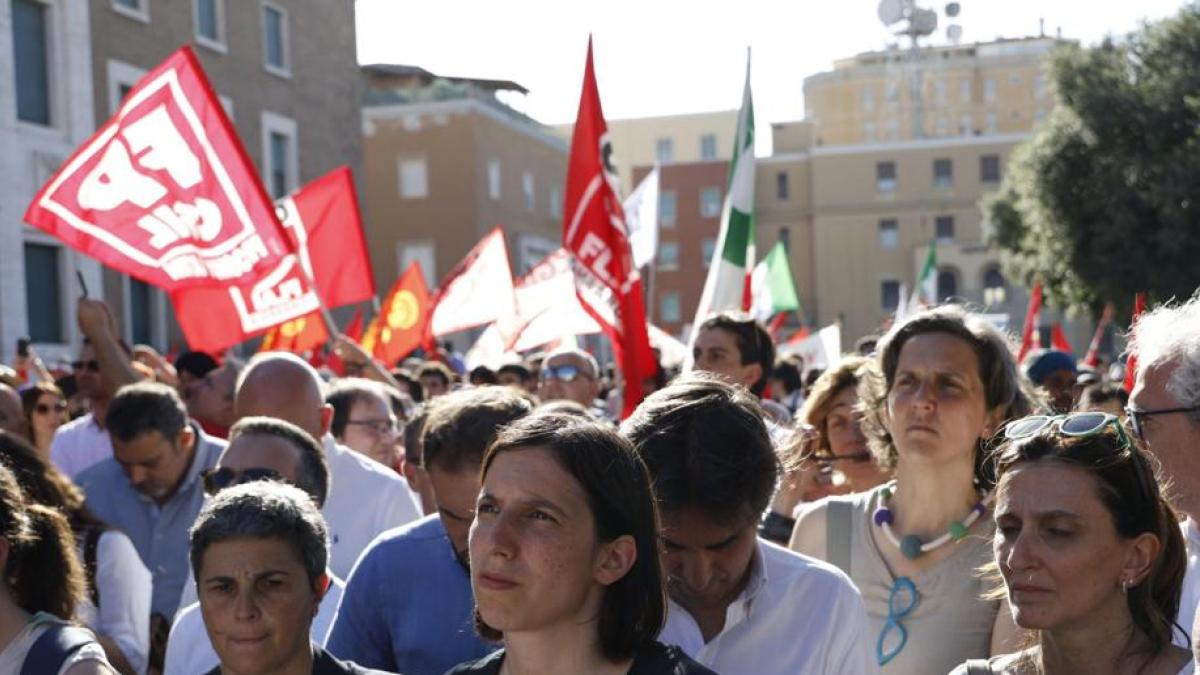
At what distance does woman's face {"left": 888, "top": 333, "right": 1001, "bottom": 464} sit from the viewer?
150 inches

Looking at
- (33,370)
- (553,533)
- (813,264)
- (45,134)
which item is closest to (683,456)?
(553,533)

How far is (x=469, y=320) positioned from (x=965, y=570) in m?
10.5

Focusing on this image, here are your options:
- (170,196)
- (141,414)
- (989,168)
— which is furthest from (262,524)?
(989,168)

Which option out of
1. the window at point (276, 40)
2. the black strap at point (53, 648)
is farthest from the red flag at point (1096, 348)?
the window at point (276, 40)

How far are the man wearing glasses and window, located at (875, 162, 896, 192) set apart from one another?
6250 cm

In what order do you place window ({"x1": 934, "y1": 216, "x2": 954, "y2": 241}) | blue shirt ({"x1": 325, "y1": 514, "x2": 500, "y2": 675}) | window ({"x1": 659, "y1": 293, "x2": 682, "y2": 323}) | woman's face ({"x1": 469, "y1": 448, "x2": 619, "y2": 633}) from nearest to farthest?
woman's face ({"x1": 469, "y1": 448, "x2": 619, "y2": 633}) < blue shirt ({"x1": 325, "y1": 514, "x2": 500, "y2": 675}) < window ({"x1": 934, "y1": 216, "x2": 954, "y2": 241}) < window ({"x1": 659, "y1": 293, "x2": 682, "y2": 323})

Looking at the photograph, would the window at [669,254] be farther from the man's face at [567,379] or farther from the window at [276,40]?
the man's face at [567,379]

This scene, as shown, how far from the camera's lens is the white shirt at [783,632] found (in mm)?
2947

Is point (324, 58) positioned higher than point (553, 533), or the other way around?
point (324, 58)

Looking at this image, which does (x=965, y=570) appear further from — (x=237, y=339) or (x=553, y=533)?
(x=237, y=339)

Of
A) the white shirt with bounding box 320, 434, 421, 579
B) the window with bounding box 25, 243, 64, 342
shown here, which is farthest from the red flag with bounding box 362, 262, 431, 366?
the white shirt with bounding box 320, 434, 421, 579

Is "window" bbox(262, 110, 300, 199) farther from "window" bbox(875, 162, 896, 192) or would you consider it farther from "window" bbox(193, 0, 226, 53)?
"window" bbox(875, 162, 896, 192)

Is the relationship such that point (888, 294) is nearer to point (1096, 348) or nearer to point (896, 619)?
point (1096, 348)

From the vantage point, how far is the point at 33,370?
10578 mm
